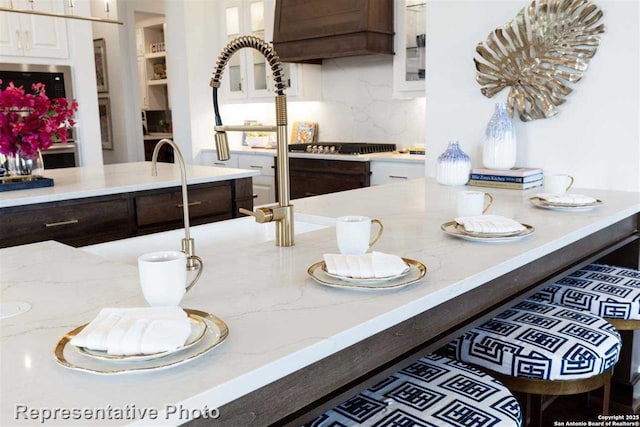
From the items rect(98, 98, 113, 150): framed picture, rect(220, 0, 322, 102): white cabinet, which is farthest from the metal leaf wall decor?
rect(98, 98, 113, 150): framed picture

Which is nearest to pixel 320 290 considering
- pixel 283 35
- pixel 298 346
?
pixel 298 346

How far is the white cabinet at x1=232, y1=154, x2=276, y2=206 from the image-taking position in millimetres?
5035

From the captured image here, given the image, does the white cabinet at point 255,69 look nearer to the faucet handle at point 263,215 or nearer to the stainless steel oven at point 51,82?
the stainless steel oven at point 51,82

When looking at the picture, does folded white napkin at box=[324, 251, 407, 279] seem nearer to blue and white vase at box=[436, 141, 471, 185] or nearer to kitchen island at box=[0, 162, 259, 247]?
blue and white vase at box=[436, 141, 471, 185]

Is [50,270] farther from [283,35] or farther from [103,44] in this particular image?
[103,44]

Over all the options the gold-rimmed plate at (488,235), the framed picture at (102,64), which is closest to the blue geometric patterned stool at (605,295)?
the gold-rimmed plate at (488,235)

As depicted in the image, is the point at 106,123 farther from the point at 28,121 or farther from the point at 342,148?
the point at 28,121

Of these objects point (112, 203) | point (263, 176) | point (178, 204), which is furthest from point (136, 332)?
point (263, 176)

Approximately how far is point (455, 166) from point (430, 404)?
1.53 metres

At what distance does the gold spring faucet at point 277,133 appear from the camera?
1444 millimetres

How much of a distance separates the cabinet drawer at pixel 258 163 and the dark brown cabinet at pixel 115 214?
165 cm

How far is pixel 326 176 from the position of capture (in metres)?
4.50

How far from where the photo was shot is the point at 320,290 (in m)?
1.14

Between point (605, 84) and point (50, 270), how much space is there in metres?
2.13
